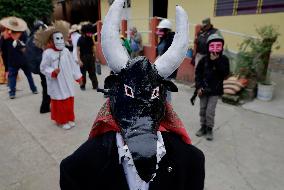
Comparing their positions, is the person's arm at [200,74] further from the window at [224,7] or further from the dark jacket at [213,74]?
the window at [224,7]

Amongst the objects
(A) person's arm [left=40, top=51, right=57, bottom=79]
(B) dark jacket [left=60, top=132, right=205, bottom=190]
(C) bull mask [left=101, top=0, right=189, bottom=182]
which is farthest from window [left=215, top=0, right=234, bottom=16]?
(B) dark jacket [left=60, top=132, right=205, bottom=190]

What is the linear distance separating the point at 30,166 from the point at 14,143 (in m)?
0.91

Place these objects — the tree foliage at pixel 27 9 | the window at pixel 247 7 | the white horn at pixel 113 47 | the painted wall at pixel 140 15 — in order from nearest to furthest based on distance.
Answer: the white horn at pixel 113 47
the window at pixel 247 7
the painted wall at pixel 140 15
the tree foliage at pixel 27 9

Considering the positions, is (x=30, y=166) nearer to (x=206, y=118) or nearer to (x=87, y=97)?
(x=206, y=118)

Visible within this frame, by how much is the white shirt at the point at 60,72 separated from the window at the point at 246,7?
6128 millimetres

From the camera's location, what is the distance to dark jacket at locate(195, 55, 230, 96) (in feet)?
14.0

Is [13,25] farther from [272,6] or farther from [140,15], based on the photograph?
[140,15]

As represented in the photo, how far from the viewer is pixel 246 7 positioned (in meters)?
8.77

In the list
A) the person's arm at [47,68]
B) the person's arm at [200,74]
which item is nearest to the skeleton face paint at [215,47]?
the person's arm at [200,74]

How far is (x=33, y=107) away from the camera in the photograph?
646cm

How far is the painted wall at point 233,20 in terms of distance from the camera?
8010mm

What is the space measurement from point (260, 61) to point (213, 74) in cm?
278

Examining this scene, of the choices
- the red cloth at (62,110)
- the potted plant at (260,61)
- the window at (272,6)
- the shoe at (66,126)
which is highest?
the window at (272,6)

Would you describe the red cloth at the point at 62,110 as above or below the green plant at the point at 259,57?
below
